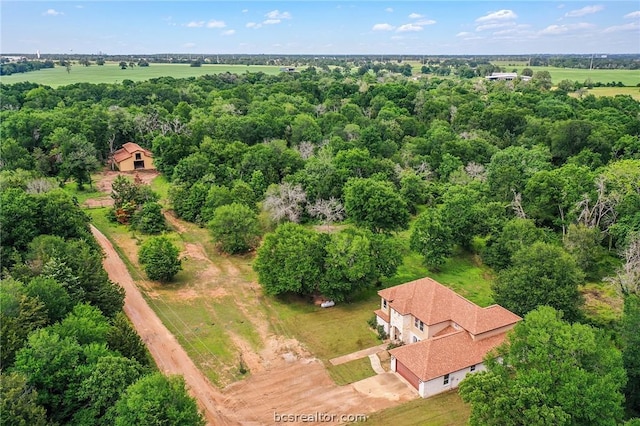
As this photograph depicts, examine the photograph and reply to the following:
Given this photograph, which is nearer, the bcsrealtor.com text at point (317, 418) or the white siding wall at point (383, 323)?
the bcsrealtor.com text at point (317, 418)

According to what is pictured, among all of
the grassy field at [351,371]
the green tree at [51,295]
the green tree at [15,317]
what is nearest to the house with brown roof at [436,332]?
the grassy field at [351,371]

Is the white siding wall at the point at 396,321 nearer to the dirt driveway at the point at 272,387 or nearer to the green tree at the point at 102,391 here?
the dirt driveway at the point at 272,387

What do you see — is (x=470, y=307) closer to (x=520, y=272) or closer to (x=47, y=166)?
(x=520, y=272)

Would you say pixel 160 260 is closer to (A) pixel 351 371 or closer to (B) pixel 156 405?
(A) pixel 351 371

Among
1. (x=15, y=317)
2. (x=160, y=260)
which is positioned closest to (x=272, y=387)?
(x=15, y=317)

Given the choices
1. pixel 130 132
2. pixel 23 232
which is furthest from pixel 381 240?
pixel 130 132
